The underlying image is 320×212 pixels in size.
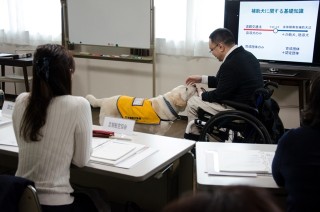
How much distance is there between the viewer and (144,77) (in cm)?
469

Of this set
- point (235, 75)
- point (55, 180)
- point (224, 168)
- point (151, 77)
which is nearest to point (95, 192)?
point (55, 180)

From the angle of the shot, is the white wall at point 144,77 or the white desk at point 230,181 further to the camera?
the white wall at point 144,77

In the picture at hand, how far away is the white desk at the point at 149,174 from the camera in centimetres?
152

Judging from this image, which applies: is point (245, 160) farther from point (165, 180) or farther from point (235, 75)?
point (235, 75)

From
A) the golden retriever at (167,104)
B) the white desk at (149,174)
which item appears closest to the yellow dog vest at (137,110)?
the golden retriever at (167,104)

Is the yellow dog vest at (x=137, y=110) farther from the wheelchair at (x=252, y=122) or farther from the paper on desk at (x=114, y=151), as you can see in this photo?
the paper on desk at (x=114, y=151)

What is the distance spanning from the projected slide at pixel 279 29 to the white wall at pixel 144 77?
0.48 metres

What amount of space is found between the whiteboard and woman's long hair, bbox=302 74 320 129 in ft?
10.1

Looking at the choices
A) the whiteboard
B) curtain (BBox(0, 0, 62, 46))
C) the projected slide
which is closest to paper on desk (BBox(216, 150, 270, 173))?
the projected slide

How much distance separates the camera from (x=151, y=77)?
4645mm

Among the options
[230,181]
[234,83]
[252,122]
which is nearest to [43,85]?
[230,181]

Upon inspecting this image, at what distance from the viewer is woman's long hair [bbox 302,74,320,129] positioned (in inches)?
50.1

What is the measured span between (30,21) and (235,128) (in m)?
3.55

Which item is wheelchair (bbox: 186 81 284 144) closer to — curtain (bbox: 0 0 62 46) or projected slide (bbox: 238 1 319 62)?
projected slide (bbox: 238 1 319 62)
